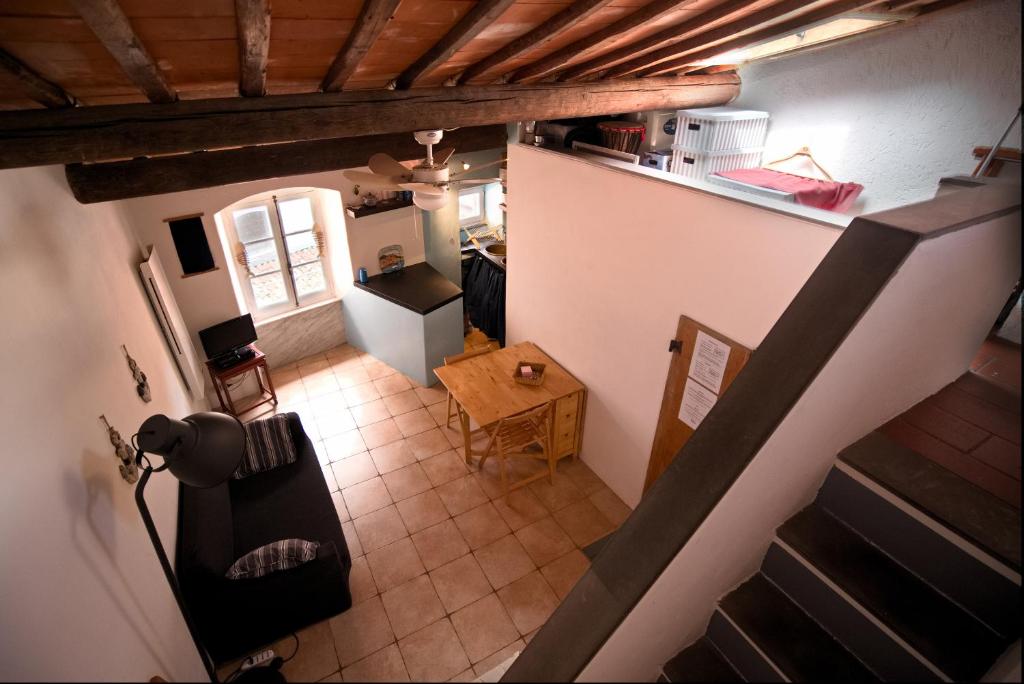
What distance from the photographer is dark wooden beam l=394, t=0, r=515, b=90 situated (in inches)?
68.8

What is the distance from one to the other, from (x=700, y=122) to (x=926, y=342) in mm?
2568

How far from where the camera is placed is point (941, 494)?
4.53 feet

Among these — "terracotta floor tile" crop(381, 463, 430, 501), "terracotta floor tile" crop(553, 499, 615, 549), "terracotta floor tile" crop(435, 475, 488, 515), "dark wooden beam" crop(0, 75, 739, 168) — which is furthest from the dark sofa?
"dark wooden beam" crop(0, 75, 739, 168)

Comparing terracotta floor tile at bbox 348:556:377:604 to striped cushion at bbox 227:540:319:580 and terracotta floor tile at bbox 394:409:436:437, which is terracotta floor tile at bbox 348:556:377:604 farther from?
terracotta floor tile at bbox 394:409:436:437

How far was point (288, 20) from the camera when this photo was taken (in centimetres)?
165

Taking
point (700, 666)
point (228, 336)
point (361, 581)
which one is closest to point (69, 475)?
point (361, 581)

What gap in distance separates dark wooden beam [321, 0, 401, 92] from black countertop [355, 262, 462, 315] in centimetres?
271

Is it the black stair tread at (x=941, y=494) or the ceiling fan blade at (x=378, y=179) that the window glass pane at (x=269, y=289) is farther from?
the black stair tread at (x=941, y=494)

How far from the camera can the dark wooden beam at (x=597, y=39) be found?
6.74 ft

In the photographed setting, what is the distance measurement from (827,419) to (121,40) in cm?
212

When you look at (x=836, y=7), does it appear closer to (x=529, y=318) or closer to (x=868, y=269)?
(x=868, y=269)

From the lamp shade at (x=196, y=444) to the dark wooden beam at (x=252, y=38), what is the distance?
1142 mm

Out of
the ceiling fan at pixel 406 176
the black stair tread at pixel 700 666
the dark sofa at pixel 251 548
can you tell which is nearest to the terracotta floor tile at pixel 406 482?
the dark sofa at pixel 251 548

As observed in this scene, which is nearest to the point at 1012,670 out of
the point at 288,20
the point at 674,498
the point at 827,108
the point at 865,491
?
the point at 865,491
